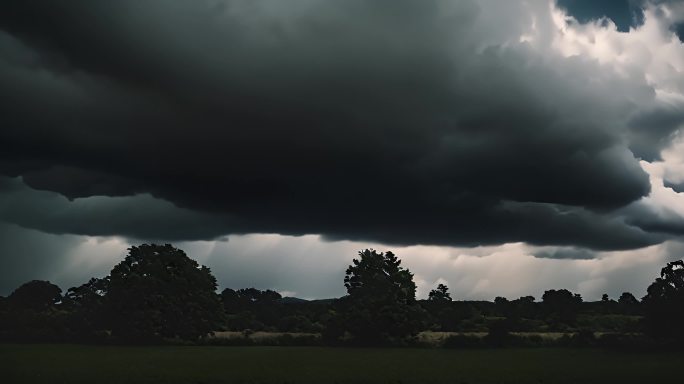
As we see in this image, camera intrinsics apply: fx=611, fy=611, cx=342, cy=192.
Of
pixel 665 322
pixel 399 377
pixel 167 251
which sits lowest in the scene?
pixel 399 377

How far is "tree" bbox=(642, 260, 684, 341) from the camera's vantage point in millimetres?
85812

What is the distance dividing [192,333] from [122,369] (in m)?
47.2

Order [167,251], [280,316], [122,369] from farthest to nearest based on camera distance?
[280,316], [167,251], [122,369]

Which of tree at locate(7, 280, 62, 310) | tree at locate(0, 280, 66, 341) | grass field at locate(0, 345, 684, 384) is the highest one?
tree at locate(7, 280, 62, 310)

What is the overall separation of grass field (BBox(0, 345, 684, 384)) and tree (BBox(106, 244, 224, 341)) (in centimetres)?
1049

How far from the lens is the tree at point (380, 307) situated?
101062 millimetres

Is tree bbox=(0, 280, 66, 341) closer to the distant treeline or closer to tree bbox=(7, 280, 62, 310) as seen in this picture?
the distant treeline

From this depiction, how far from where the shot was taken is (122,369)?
6303 cm

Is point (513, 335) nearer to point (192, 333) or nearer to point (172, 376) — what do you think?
point (192, 333)

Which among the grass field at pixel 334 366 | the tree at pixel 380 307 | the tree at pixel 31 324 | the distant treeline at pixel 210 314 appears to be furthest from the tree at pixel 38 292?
the tree at pixel 380 307

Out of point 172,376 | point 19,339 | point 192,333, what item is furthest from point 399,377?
point 19,339

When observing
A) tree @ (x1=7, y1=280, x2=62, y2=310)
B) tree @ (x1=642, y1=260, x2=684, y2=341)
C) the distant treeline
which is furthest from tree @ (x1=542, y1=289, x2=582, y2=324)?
tree @ (x1=7, y1=280, x2=62, y2=310)

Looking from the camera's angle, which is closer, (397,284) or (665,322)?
(665,322)

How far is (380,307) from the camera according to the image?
333 feet
